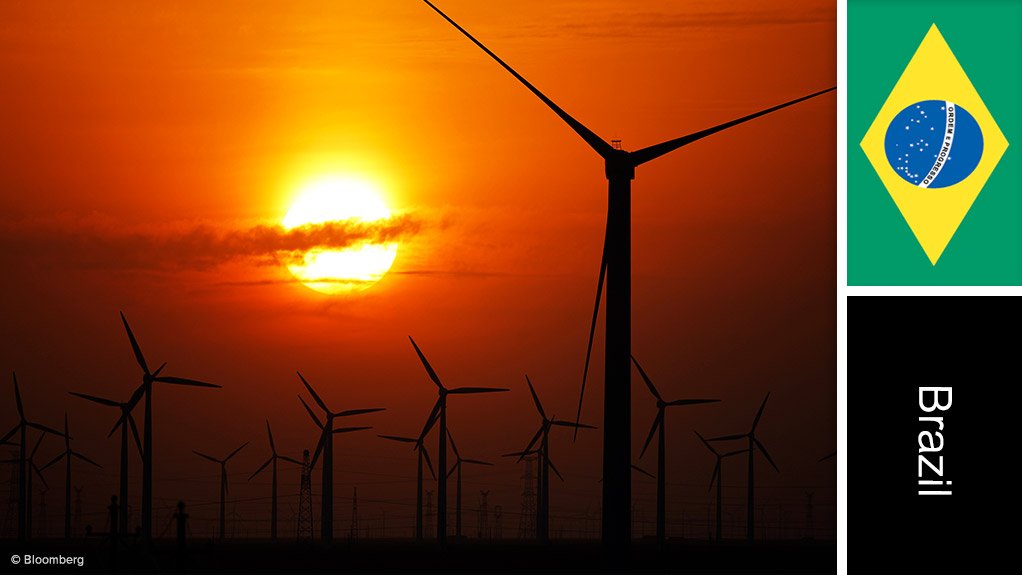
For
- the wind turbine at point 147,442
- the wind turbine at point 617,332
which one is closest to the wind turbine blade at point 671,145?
the wind turbine at point 617,332

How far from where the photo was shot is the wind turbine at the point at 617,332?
37.2 metres

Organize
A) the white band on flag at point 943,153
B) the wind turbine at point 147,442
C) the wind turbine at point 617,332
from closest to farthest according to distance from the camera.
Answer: the white band on flag at point 943,153 → the wind turbine at point 617,332 → the wind turbine at point 147,442

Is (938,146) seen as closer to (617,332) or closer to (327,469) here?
(617,332)

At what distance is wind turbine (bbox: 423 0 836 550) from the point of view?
122 feet

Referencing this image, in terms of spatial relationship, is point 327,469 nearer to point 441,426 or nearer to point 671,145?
point 441,426

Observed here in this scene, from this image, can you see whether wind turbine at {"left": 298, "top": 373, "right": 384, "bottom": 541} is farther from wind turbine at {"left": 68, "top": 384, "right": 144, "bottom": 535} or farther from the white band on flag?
the white band on flag

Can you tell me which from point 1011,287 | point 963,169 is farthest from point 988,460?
point 963,169

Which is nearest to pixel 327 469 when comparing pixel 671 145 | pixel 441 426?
pixel 441 426

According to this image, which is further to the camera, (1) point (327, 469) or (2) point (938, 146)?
(1) point (327, 469)

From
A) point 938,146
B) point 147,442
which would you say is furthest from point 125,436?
point 938,146

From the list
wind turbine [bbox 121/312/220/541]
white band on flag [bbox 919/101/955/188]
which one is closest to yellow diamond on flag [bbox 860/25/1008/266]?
white band on flag [bbox 919/101/955/188]

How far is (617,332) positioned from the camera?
38625 mm

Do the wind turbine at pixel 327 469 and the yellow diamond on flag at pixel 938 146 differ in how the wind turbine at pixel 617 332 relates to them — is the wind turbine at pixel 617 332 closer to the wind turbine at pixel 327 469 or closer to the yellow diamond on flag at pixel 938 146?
the yellow diamond on flag at pixel 938 146

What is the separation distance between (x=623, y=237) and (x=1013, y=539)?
52.3ft
